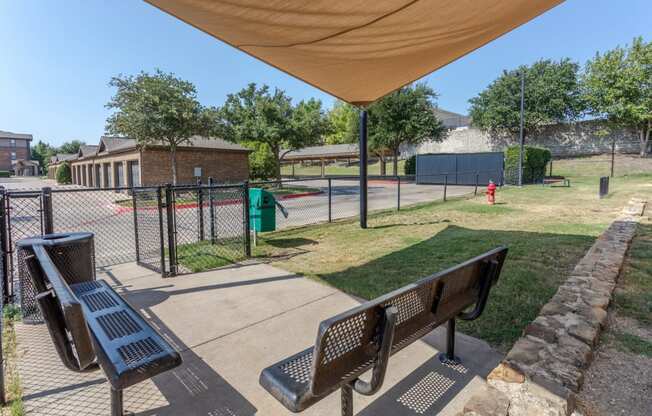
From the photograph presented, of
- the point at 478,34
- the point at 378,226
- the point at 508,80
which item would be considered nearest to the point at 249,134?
the point at 378,226

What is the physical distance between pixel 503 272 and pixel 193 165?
Answer: 21.2 meters

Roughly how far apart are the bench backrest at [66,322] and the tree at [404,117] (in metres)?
32.4

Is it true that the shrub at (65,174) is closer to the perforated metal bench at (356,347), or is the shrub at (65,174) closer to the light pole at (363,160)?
the light pole at (363,160)

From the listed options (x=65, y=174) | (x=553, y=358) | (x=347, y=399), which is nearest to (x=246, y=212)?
(x=347, y=399)

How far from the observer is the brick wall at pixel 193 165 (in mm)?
20656

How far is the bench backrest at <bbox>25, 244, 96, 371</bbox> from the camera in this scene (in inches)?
61.2

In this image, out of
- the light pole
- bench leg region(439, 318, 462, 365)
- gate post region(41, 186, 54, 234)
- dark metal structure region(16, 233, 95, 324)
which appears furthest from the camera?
the light pole

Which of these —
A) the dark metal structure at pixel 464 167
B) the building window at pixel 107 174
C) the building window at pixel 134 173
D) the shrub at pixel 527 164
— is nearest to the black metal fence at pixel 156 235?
the building window at pixel 134 173

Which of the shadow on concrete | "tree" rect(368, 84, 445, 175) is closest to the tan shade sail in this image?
the shadow on concrete

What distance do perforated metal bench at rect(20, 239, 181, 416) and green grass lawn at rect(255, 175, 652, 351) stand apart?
2464 millimetres

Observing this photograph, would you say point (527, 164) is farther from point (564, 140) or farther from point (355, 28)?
point (355, 28)

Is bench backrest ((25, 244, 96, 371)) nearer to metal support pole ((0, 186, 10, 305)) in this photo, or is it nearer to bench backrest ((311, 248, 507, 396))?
bench backrest ((311, 248, 507, 396))

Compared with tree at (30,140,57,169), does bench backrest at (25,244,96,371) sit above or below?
below

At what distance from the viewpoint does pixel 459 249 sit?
Result: 592 cm
